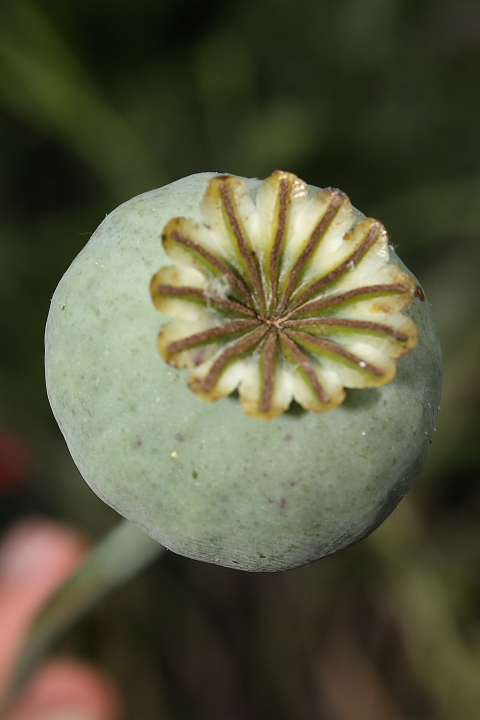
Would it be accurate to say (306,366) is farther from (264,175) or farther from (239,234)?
(264,175)

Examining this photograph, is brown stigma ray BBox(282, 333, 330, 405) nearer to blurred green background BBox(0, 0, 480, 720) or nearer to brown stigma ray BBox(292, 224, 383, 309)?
brown stigma ray BBox(292, 224, 383, 309)

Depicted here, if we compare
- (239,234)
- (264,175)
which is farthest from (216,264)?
(264,175)

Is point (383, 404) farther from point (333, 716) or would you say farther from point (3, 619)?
point (333, 716)

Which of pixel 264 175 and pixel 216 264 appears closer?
pixel 216 264

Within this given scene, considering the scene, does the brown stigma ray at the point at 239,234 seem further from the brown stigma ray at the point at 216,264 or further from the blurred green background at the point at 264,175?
the blurred green background at the point at 264,175

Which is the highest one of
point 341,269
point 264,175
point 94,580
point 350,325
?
point 264,175

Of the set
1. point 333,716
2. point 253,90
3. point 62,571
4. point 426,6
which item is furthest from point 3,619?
point 426,6

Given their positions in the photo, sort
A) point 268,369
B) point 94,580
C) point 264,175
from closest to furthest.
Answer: point 268,369
point 94,580
point 264,175
